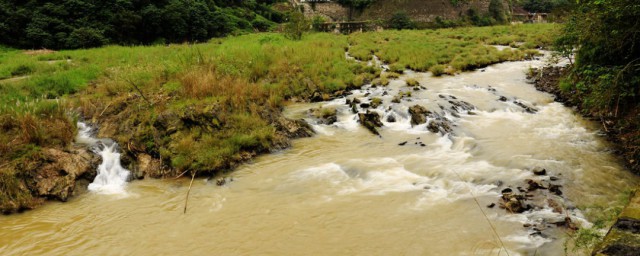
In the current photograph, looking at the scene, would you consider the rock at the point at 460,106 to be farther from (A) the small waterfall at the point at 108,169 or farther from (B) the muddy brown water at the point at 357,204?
(A) the small waterfall at the point at 108,169

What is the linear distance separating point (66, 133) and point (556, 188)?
10.9m

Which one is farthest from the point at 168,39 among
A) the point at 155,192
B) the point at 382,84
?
the point at 155,192

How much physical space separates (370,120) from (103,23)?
28.3 metres

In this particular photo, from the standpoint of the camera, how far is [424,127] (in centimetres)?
1084

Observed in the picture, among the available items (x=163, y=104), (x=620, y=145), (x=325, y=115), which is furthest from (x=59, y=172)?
(x=620, y=145)

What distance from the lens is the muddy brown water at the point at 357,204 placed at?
5.40 meters

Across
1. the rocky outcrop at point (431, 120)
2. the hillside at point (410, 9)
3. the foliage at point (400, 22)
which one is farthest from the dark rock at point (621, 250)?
the hillside at point (410, 9)

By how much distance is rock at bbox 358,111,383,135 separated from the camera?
11077 mm

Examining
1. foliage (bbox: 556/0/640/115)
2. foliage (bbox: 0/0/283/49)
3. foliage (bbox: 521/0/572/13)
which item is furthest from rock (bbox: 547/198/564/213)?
foliage (bbox: 521/0/572/13)

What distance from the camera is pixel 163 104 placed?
10.2 metres

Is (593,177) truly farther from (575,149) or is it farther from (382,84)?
(382,84)

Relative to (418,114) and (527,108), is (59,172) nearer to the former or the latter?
(418,114)

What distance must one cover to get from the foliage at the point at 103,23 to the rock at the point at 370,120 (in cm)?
2515

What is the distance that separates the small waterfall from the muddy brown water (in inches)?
11.7
